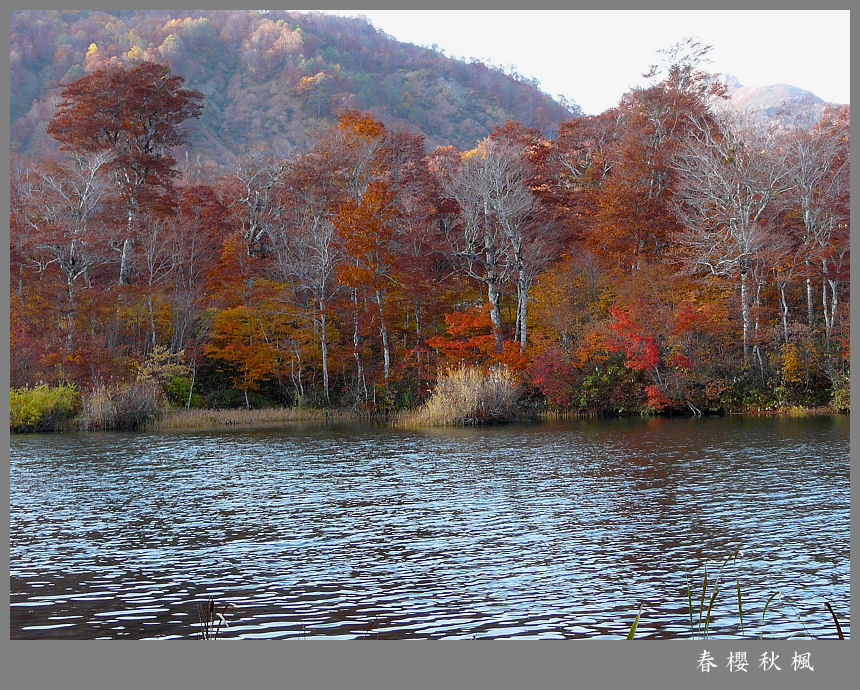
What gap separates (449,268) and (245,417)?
484 inches

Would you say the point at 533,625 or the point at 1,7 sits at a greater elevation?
the point at 1,7

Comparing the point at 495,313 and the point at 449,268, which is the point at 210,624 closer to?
the point at 495,313

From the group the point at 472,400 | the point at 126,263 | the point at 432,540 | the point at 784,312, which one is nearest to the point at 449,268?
the point at 472,400

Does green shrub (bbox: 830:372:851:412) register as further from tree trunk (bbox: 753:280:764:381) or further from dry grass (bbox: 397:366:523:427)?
→ dry grass (bbox: 397:366:523:427)

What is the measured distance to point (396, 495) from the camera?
15.5 meters

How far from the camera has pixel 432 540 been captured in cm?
1172

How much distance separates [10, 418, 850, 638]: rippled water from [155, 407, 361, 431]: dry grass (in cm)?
933

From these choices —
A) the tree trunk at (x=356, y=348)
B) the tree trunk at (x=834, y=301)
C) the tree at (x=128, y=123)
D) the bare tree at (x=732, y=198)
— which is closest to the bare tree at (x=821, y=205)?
the tree trunk at (x=834, y=301)

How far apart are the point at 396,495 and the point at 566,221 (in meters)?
28.2

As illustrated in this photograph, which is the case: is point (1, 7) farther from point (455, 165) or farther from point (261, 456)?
point (455, 165)

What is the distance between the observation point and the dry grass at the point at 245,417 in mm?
31641

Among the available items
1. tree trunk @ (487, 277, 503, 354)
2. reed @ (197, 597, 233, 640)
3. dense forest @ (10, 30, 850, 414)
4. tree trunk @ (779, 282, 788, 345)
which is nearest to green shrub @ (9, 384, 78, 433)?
dense forest @ (10, 30, 850, 414)

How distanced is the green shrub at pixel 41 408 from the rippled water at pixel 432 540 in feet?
23.6

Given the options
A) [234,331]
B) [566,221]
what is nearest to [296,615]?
[234,331]
